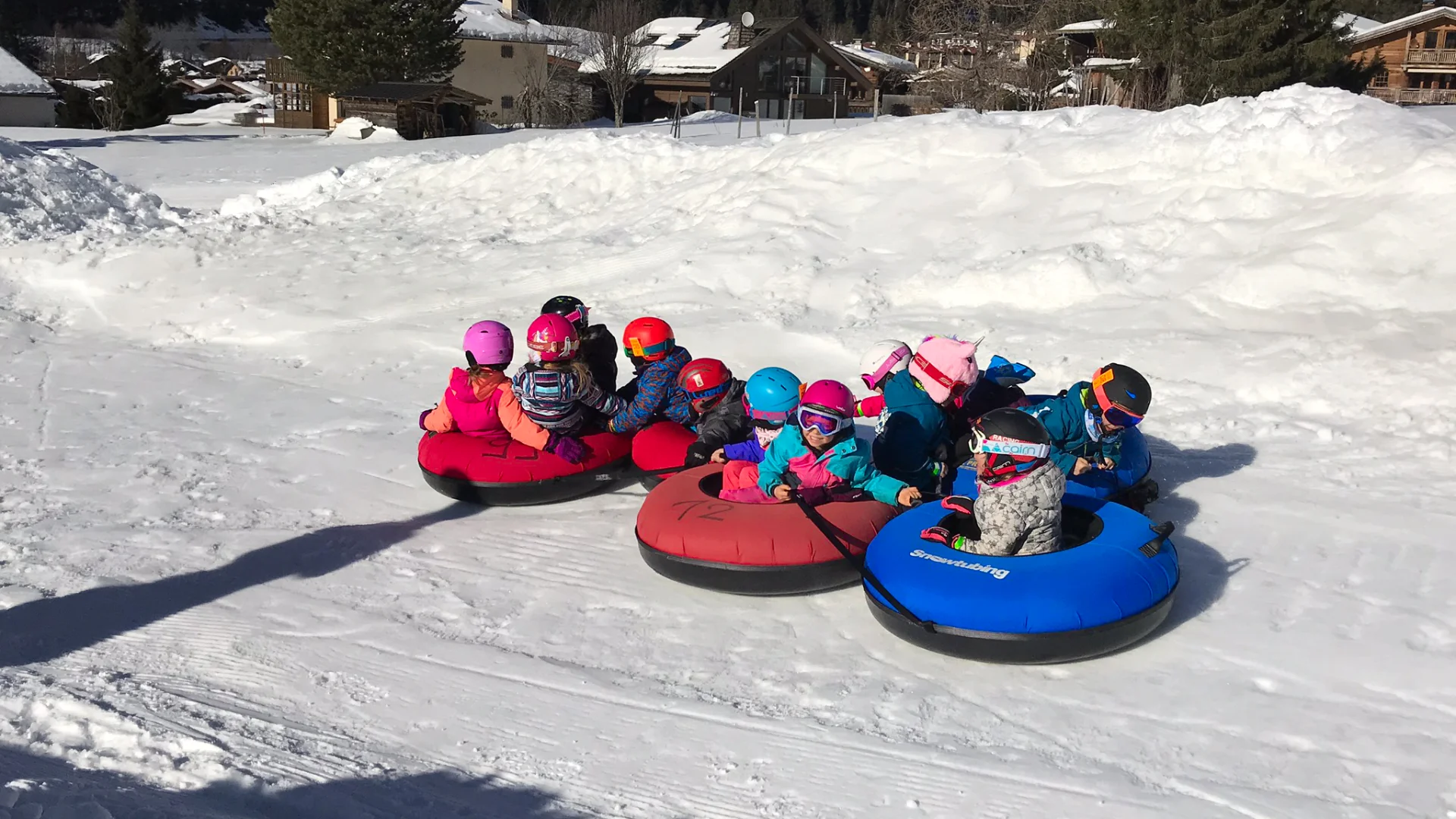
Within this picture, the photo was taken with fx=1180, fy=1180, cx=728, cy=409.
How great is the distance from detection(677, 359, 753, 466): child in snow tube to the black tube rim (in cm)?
218

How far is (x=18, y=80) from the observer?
4775 cm

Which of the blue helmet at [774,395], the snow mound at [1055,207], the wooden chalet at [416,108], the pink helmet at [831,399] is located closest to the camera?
the pink helmet at [831,399]

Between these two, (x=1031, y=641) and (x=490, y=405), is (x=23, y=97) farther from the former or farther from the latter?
(x=1031, y=641)

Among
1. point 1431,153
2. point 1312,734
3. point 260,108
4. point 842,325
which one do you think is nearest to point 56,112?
point 260,108

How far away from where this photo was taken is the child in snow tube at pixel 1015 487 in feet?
18.2

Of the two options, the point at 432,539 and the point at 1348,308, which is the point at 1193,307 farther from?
the point at 432,539

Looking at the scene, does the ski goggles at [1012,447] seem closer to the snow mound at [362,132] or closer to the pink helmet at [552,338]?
the pink helmet at [552,338]

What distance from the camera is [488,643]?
19.1 feet

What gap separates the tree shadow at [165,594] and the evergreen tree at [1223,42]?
1045 inches

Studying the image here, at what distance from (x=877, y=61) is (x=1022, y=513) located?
192ft

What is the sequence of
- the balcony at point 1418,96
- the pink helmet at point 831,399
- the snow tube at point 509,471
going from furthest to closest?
→ the balcony at point 1418,96
the snow tube at point 509,471
the pink helmet at point 831,399

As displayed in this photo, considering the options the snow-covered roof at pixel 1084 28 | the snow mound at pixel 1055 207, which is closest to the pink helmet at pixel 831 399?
the snow mound at pixel 1055 207

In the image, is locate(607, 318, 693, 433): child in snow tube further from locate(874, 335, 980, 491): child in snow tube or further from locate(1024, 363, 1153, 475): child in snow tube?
locate(1024, 363, 1153, 475): child in snow tube

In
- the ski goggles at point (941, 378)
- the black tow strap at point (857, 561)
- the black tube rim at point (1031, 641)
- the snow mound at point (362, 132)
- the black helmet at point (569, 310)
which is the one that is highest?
the snow mound at point (362, 132)
